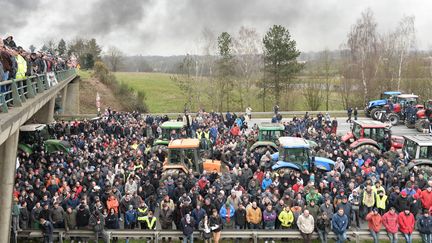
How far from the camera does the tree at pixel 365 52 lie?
159 feet

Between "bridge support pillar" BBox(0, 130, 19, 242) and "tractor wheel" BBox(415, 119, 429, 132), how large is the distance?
2475 centimetres

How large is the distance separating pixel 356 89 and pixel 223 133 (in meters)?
28.0

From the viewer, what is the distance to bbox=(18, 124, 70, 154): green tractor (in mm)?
20500

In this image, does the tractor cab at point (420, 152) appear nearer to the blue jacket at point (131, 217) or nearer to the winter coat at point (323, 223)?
the winter coat at point (323, 223)

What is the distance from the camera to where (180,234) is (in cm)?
1288

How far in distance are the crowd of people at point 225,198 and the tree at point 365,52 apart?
3143cm

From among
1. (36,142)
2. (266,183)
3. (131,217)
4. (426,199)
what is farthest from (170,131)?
(426,199)

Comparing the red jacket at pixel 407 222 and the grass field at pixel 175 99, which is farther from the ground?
the red jacket at pixel 407 222

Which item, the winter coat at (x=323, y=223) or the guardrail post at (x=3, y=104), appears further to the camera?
the winter coat at (x=323, y=223)

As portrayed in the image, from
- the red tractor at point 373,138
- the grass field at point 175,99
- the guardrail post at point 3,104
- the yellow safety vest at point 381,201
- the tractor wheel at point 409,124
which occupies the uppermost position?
the guardrail post at point 3,104

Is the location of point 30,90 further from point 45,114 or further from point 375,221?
point 45,114

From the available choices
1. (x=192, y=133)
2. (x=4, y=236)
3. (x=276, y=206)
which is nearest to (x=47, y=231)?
(x=4, y=236)

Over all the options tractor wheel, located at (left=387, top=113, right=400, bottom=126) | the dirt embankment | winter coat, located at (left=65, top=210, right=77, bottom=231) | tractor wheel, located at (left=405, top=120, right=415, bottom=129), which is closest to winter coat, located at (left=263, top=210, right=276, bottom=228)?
winter coat, located at (left=65, top=210, right=77, bottom=231)

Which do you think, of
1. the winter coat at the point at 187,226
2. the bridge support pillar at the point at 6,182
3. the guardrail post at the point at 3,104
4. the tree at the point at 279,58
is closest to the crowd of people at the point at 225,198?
the winter coat at the point at 187,226
